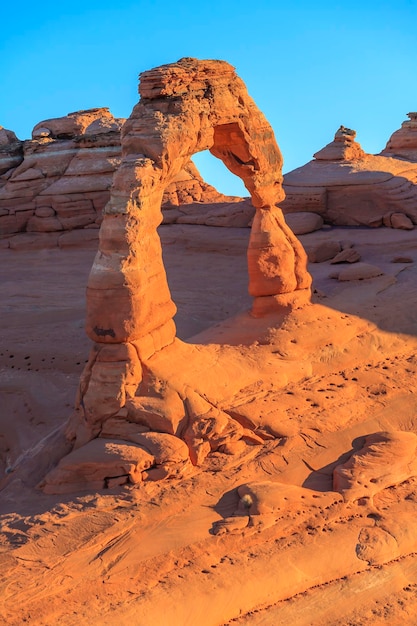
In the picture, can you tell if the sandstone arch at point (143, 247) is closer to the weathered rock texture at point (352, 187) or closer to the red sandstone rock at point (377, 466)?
the red sandstone rock at point (377, 466)

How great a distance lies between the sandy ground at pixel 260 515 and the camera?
740 centimetres

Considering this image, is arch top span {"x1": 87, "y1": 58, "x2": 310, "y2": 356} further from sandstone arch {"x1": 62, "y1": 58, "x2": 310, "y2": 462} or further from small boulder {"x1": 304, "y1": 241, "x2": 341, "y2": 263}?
small boulder {"x1": 304, "y1": 241, "x2": 341, "y2": 263}

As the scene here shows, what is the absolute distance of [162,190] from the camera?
9.84 metres

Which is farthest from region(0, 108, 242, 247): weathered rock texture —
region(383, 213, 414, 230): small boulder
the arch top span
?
the arch top span

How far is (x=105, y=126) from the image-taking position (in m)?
21.0

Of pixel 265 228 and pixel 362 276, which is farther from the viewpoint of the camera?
pixel 362 276

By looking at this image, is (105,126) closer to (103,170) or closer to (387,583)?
A: (103,170)

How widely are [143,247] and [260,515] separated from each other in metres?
3.04

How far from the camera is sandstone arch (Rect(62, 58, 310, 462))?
9164 mm

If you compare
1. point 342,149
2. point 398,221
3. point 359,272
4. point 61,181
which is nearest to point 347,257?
point 359,272

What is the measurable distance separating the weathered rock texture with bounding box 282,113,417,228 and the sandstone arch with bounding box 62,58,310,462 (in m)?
8.31

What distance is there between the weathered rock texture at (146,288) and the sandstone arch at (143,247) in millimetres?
10

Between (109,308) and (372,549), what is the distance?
138 inches

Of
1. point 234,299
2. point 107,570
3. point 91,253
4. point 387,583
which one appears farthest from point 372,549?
point 91,253
